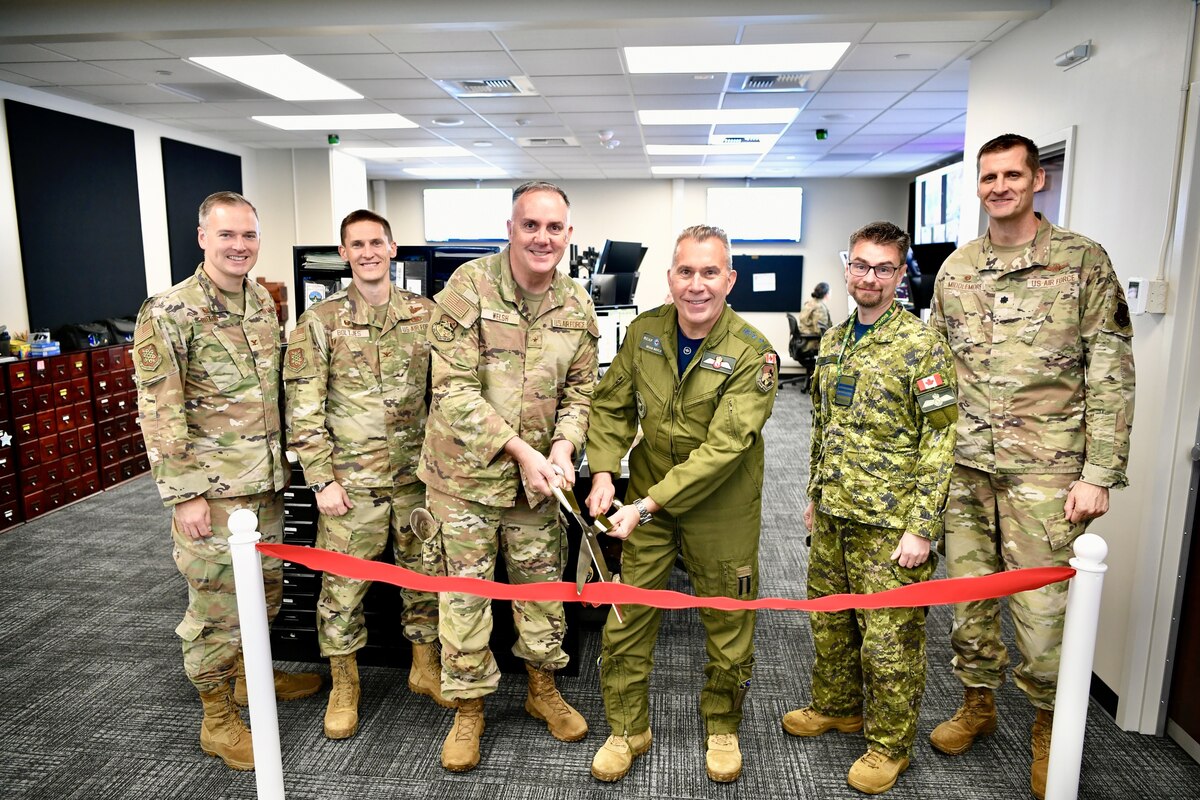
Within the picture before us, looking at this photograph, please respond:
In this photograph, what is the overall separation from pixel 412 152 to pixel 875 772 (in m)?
8.06

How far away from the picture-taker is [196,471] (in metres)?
2.13

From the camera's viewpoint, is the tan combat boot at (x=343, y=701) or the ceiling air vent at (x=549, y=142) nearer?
the tan combat boot at (x=343, y=701)

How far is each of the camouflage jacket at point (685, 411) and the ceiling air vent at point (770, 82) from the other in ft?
12.2

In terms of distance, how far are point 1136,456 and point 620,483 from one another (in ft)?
5.79

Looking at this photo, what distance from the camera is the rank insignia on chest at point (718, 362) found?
1997 millimetres

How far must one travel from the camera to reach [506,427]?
206 centimetres

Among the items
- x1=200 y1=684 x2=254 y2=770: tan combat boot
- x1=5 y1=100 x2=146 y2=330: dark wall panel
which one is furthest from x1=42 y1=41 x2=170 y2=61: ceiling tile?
x1=200 y1=684 x2=254 y2=770: tan combat boot

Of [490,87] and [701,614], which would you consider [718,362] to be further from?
[490,87]

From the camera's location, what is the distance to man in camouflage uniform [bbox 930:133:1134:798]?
2000mm

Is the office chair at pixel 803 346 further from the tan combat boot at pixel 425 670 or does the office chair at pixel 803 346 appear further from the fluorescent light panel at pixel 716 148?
the tan combat boot at pixel 425 670

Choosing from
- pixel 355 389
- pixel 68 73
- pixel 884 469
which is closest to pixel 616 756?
pixel 884 469

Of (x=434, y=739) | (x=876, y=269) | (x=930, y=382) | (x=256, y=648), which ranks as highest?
(x=876, y=269)

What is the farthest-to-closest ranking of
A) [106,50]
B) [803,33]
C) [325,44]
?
[106,50] → [325,44] → [803,33]

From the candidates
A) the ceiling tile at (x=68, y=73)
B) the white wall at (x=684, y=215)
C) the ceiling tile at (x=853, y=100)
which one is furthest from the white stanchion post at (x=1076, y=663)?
the white wall at (x=684, y=215)
